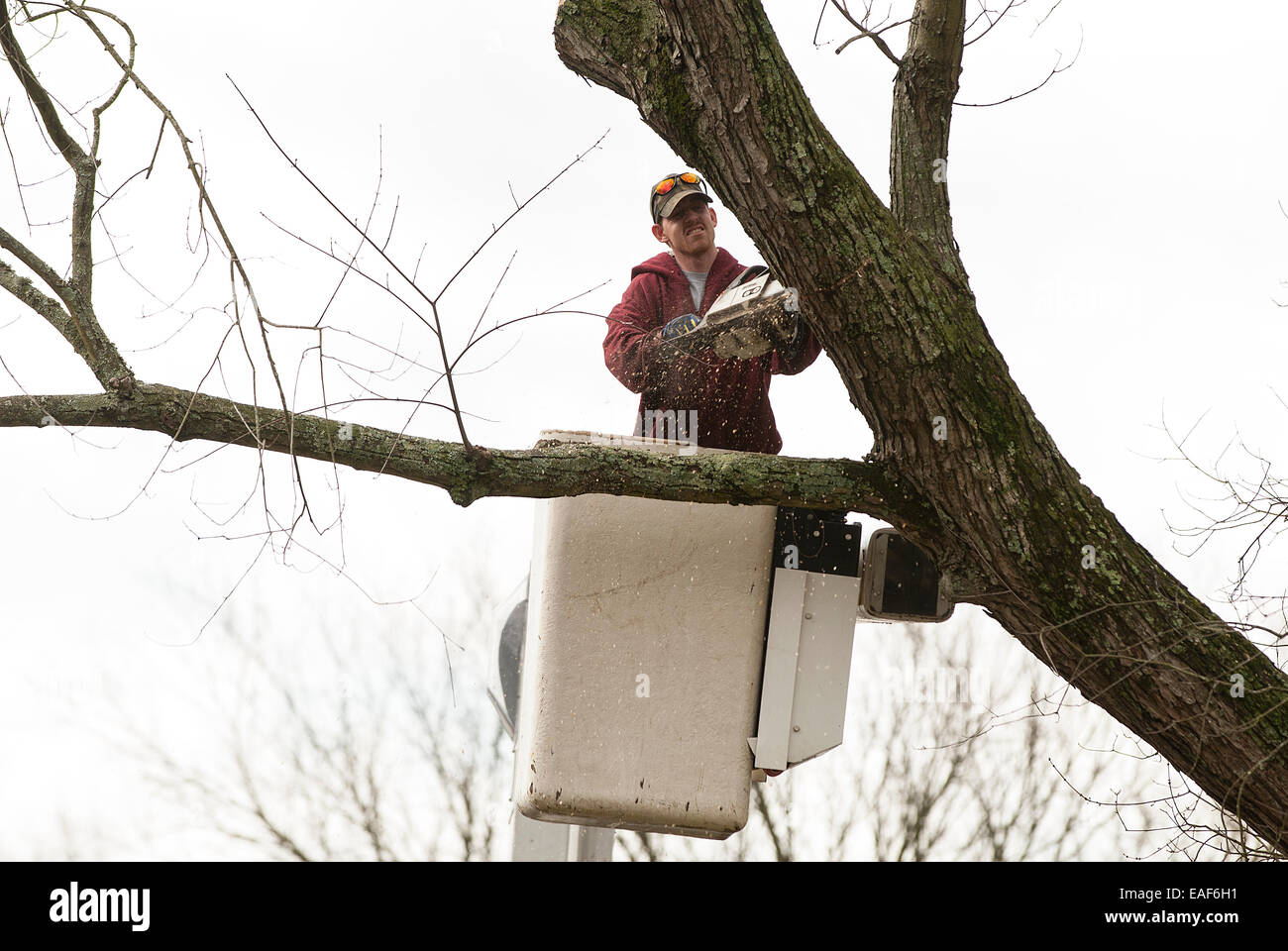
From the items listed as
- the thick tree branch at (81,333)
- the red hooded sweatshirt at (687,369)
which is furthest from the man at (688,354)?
the thick tree branch at (81,333)

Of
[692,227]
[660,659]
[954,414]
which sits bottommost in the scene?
[660,659]

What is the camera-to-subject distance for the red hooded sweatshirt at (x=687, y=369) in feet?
11.0

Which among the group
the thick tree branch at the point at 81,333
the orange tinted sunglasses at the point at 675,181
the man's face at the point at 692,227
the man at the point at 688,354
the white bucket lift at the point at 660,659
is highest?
the orange tinted sunglasses at the point at 675,181

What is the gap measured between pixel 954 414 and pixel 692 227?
1.22 metres

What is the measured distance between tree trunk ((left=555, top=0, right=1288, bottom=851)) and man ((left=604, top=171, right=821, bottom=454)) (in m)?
0.38

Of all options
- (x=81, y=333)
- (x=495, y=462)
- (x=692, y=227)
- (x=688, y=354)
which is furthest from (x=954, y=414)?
(x=81, y=333)

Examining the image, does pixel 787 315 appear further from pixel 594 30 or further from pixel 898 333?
pixel 594 30

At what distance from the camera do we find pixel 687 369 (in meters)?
3.36

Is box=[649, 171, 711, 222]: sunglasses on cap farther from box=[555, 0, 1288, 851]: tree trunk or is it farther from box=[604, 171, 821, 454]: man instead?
box=[555, 0, 1288, 851]: tree trunk

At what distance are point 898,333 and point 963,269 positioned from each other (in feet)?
1.08

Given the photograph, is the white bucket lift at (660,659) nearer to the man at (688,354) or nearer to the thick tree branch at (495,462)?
the thick tree branch at (495,462)

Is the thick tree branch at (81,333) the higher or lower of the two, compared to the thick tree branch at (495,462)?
higher

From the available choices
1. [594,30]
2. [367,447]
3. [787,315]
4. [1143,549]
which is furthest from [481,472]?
[1143,549]

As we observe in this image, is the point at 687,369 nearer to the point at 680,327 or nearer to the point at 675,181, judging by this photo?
the point at 680,327
